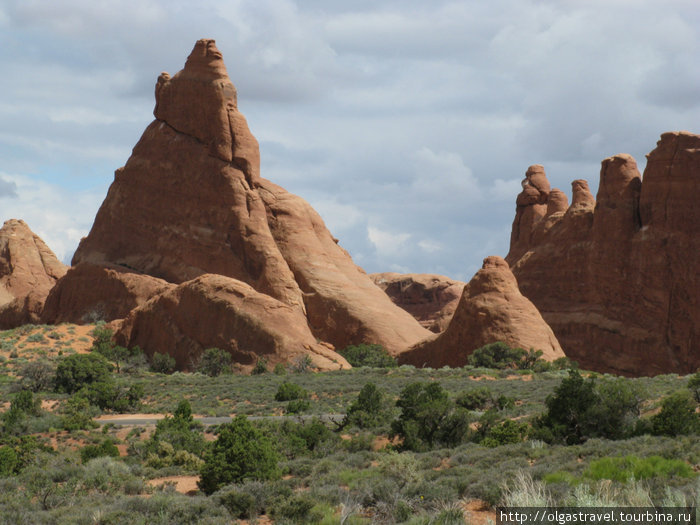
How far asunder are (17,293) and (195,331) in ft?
119

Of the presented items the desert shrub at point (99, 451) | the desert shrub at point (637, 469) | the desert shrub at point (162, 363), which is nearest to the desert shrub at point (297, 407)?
the desert shrub at point (99, 451)

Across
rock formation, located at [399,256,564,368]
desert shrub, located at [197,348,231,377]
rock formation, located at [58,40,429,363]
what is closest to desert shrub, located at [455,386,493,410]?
rock formation, located at [399,256,564,368]

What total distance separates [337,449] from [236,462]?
547 centimetres

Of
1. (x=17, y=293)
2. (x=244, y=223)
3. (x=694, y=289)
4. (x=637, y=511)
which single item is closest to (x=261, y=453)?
(x=637, y=511)

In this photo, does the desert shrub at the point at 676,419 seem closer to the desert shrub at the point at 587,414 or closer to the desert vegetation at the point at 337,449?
the desert vegetation at the point at 337,449

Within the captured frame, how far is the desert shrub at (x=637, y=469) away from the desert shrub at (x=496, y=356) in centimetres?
3084

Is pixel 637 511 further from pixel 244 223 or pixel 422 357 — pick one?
pixel 244 223

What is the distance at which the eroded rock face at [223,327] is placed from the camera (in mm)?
48281

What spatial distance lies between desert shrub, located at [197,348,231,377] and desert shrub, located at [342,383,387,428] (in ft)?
67.0

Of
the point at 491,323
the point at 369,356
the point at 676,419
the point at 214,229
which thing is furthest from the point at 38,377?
the point at 676,419

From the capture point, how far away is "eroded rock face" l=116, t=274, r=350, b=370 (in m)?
48.3

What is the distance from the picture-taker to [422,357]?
52.2 m

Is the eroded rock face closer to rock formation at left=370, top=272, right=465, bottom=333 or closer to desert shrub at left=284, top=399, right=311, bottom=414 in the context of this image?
desert shrub at left=284, top=399, right=311, bottom=414

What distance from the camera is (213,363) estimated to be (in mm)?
47500
